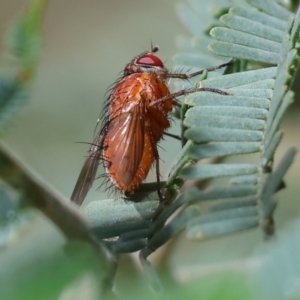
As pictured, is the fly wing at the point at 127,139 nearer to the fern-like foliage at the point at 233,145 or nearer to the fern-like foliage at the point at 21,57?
the fern-like foliage at the point at 233,145

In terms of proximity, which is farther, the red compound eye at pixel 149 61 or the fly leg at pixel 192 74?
the red compound eye at pixel 149 61

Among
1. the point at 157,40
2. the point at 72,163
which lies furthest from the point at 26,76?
the point at 157,40

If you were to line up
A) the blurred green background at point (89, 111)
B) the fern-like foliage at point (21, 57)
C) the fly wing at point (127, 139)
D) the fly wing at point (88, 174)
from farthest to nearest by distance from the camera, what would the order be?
the blurred green background at point (89, 111), the fly wing at point (88, 174), the fly wing at point (127, 139), the fern-like foliage at point (21, 57)

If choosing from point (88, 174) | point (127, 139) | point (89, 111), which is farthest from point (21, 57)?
point (89, 111)

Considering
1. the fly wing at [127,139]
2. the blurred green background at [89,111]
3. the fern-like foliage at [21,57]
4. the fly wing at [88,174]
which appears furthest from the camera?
the blurred green background at [89,111]

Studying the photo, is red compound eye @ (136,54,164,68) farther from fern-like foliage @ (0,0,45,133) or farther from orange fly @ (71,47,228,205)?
fern-like foliage @ (0,0,45,133)

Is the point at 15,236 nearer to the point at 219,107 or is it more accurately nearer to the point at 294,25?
the point at 219,107

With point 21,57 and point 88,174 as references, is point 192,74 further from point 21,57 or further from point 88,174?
point 21,57

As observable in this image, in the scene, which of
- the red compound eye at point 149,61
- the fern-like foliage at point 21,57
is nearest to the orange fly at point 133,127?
the red compound eye at point 149,61
